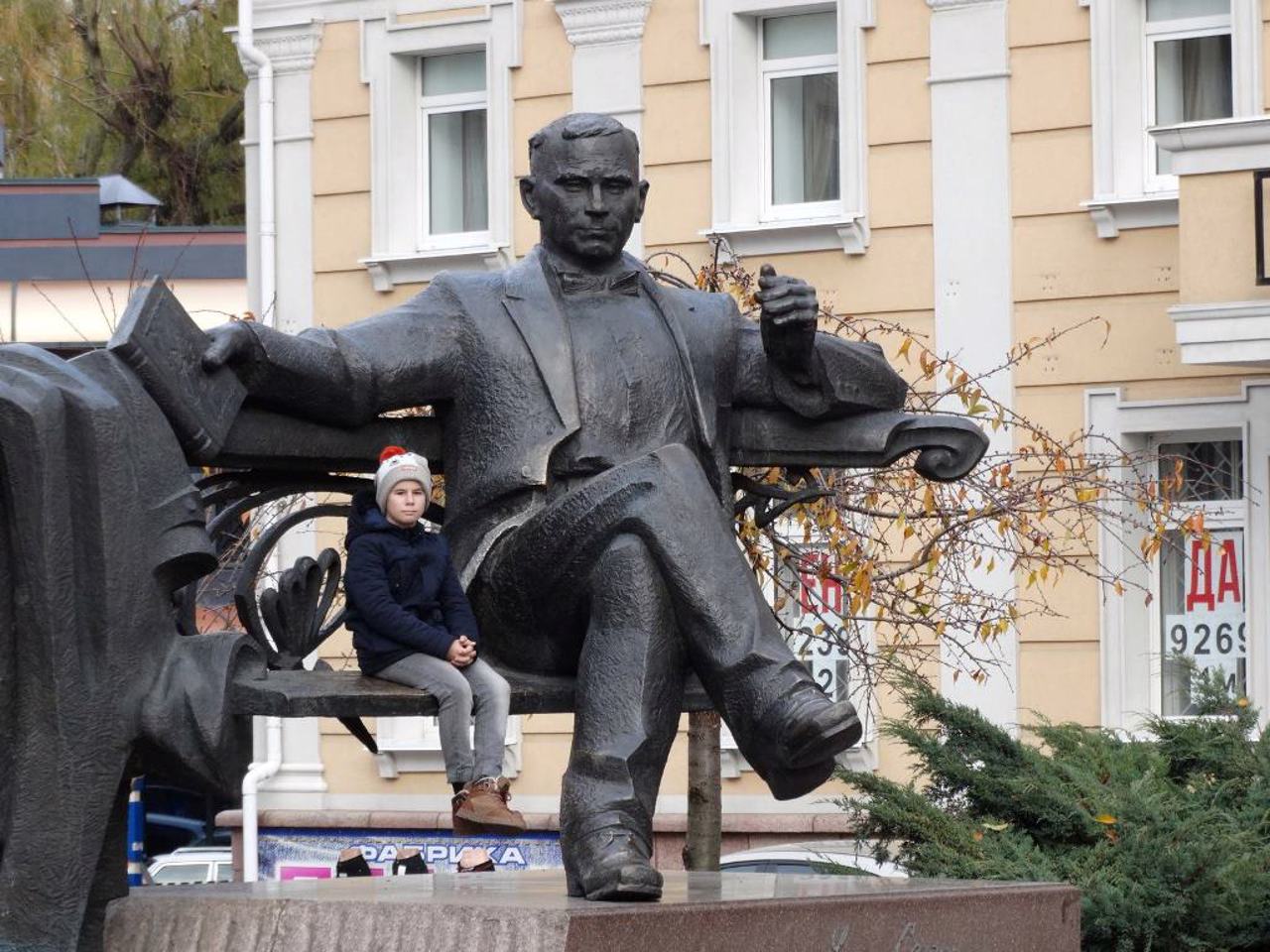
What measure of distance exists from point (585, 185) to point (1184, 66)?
10.4 m

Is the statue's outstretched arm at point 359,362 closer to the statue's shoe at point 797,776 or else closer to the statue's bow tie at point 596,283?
the statue's bow tie at point 596,283

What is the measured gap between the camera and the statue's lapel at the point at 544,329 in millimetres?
6793

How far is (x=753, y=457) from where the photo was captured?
723cm

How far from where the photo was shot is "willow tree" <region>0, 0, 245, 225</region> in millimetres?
25188

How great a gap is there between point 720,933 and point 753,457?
5.19 ft

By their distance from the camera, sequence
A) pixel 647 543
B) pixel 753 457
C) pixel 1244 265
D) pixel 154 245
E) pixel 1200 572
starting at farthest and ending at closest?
pixel 154 245 → pixel 1200 572 → pixel 1244 265 → pixel 753 457 → pixel 647 543

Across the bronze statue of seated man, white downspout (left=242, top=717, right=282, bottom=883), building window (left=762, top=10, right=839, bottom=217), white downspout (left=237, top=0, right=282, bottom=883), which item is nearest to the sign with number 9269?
building window (left=762, top=10, right=839, bottom=217)

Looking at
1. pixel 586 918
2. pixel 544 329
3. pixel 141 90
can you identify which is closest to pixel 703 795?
pixel 544 329

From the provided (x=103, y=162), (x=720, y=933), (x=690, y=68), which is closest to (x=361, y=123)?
(x=690, y=68)

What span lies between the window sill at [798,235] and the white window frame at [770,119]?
0.63ft

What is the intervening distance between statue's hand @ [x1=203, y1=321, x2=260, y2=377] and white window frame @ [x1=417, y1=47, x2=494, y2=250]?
12.2 meters

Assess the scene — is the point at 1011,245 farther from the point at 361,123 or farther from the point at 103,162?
the point at 103,162

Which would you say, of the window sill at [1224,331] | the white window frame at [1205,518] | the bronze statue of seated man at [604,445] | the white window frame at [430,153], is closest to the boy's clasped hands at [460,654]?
the bronze statue of seated man at [604,445]

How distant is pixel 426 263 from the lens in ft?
61.9
